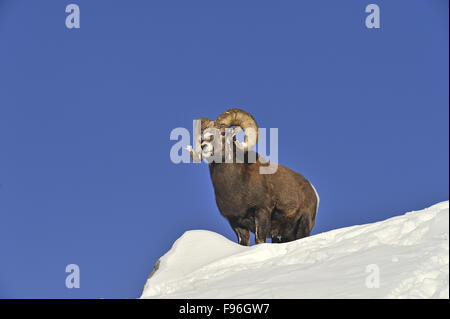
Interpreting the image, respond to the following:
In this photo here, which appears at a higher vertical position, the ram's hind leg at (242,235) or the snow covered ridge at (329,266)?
the snow covered ridge at (329,266)

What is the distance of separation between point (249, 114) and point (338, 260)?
6.42 meters

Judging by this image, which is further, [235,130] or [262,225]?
[235,130]

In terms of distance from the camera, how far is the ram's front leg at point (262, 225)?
552 inches

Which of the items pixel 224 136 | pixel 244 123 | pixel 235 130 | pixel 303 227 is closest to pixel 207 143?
pixel 224 136

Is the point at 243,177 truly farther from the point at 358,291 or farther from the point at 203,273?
the point at 358,291

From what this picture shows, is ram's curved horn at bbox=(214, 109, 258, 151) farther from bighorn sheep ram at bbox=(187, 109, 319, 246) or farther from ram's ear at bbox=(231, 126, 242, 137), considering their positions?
ram's ear at bbox=(231, 126, 242, 137)

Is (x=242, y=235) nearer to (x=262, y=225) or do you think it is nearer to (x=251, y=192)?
(x=262, y=225)

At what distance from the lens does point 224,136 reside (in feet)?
47.2

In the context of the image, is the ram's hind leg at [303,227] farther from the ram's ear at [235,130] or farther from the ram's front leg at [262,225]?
the ram's ear at [235,130]

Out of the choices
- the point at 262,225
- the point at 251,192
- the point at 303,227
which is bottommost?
the point at 303,227

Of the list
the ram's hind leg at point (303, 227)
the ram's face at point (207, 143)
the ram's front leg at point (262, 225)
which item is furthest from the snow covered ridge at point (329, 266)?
the ram's hind leg at point (303, 227)

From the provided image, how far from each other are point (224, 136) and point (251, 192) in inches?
51.6
